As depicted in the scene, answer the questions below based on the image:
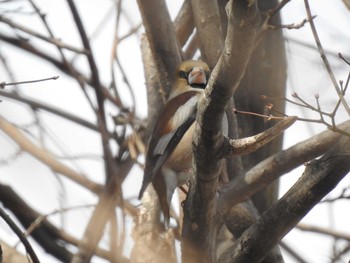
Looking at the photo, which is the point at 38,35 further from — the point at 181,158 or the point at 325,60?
the point at 325,60

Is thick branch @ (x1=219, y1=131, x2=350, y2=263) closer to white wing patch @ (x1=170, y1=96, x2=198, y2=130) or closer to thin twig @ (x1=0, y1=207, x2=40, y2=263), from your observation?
thin twig @ (x1=0, y1=207, x2=40, y2=263)

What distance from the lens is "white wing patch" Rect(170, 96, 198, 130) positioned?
4.77m

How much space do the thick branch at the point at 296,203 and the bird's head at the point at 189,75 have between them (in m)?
1.84

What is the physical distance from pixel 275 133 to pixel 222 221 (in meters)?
1.48

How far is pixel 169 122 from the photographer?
480 centimetres

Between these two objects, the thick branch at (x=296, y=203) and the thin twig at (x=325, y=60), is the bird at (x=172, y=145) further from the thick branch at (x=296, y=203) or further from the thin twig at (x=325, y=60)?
the thin twig at (x=325, y=60)

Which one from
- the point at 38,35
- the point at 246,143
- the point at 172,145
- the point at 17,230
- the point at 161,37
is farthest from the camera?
the point at 172,145

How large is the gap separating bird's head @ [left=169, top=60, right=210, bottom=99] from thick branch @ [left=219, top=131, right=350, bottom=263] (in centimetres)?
184

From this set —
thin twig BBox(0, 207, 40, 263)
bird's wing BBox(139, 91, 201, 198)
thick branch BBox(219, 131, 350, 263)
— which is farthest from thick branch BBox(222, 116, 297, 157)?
bird's wing BBox(139, 91, 201, 198)

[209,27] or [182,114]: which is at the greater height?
[209,27]

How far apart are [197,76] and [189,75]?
0.06 meters

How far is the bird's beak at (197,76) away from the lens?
16.9 ft

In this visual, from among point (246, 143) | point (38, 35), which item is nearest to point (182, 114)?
point (38, 35)

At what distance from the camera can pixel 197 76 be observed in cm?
522
